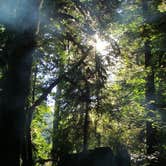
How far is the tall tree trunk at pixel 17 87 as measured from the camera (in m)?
10.2

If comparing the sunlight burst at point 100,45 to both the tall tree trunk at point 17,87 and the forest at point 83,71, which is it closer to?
the forest at point 83,71

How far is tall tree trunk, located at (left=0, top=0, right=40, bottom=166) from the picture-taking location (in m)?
10.2

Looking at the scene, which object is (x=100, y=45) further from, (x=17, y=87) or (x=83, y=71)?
(x=17, y=87)

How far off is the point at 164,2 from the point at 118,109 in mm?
10612

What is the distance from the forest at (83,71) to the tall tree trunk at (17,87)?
28 mm

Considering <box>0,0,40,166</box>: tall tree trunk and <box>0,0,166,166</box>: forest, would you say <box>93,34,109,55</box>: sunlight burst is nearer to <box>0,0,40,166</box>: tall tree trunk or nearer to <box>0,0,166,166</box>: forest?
<box>0,0,166,166</box>: forest

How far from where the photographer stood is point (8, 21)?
11.6 m

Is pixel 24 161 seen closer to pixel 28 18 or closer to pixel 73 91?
pixel 73 91

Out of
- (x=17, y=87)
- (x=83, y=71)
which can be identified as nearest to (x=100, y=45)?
(x=83, y=71)

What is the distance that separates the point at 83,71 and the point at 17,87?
4.85 meters

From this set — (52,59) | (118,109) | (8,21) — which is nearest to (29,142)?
(52,59)

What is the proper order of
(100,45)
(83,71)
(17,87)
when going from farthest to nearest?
(83,71) → (100,45) → (17,87)

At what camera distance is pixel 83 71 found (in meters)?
15.1

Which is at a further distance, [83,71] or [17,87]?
[83,71]
